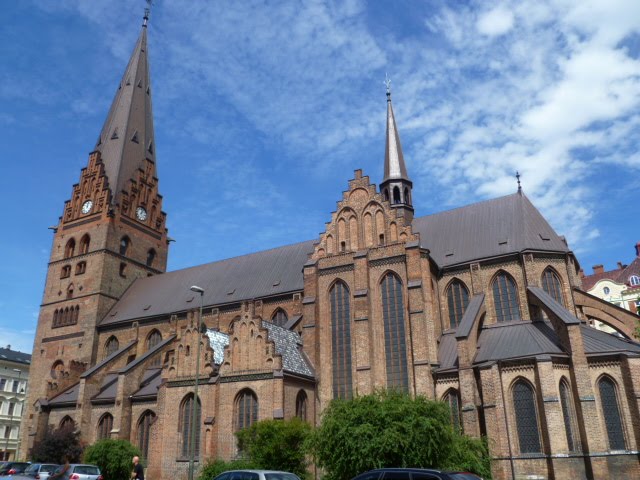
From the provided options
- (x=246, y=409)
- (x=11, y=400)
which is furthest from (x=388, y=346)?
(x=11, y=400)

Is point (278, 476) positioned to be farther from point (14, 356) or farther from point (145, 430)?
point (14, 356)

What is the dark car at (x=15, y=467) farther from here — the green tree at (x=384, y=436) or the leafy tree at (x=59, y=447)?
the green tree at (x=384, y=436)

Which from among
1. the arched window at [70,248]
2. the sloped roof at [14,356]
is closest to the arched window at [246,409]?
the arched window at [70,248]

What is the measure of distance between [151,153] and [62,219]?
37.1ft

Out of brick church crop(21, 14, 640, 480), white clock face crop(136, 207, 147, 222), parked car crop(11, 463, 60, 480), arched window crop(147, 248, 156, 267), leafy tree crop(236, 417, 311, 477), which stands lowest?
parked car crop(11, 463, 60, 480)

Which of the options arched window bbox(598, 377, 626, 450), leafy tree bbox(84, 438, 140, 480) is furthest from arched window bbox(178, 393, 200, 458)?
arched window bbox(598, 377, 626, 450)

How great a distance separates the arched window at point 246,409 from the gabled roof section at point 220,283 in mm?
11086

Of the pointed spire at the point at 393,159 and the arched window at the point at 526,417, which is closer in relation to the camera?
the arched window at the point at 526,417

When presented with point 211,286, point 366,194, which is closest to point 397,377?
point 366,194

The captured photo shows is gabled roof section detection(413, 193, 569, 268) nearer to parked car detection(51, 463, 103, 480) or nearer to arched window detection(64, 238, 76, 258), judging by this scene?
parked car detection(51, 463, 103, 480)

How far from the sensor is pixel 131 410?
3747cm

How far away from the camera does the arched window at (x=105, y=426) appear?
1516 inches

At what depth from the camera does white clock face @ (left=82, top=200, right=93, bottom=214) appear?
5462cm

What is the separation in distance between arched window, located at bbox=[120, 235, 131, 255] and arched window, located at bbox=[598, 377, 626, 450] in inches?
1688
